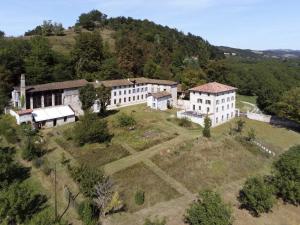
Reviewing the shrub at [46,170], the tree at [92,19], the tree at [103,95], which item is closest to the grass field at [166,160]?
the shrub at [46,170]

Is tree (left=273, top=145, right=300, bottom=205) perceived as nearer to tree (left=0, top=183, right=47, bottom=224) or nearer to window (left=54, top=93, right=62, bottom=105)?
tree (left=0, top=183, right=47, bottom=224)

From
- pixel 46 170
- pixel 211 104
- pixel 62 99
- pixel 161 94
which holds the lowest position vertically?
pixel 46 170

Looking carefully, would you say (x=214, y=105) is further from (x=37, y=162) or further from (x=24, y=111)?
(x=24, y=111)

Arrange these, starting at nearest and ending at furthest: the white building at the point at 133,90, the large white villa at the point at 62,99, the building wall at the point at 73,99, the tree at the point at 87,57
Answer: the large white villa at the point at 62,99, the building wall at the point at 73,99, the white building at the point at 133,90, the tree at the point at 87,57

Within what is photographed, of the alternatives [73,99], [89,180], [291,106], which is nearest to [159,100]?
[73,99]

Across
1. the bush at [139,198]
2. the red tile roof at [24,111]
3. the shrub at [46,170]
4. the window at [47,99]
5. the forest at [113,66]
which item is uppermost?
the forest at [113,66]

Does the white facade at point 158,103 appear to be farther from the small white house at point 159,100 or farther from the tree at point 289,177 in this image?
the tree at point 289,177
